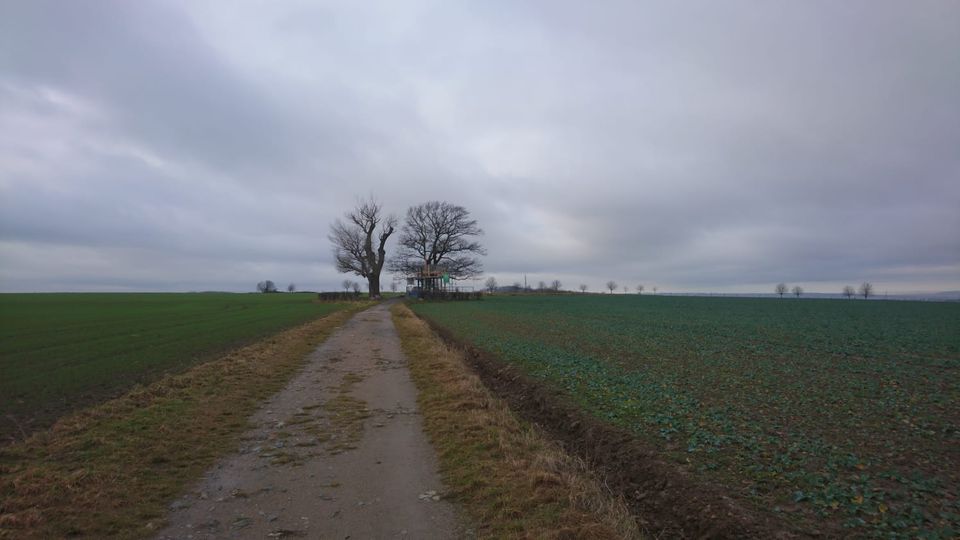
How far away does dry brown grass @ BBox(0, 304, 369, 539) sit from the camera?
4.76 metres

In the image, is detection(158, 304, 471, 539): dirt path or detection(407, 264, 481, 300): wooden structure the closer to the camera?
detection(158, 304, 471, 539): dirt path

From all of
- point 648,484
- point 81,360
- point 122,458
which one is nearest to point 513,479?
point 648,484

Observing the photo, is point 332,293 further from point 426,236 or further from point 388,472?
point 388,472

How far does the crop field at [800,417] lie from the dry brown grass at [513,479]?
5.29 feet

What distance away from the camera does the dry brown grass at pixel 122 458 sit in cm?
476

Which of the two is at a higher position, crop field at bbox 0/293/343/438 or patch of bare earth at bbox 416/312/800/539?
crop field at bbox 0/293/343/438

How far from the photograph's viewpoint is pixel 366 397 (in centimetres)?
1077

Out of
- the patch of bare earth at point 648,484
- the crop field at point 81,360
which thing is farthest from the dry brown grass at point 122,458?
the patch of bare earth at point 648,484

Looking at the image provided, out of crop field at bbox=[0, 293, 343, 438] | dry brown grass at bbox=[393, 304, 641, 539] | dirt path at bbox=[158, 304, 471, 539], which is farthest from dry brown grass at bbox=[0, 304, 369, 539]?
dry brown grass at bbox=[393, 304, 641, 539]

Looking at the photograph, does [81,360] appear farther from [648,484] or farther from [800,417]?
[800,417]

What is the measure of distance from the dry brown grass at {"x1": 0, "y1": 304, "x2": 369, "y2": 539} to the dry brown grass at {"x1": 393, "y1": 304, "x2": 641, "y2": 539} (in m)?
3.40

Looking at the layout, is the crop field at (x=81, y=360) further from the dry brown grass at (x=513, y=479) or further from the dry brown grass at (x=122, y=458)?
the dry brown grass at (x=513, y=479)

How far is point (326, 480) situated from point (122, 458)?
3196mm

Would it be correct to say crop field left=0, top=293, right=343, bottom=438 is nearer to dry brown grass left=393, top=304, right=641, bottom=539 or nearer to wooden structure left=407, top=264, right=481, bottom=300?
dry brown grass left=393, top=304, right=641, bottom=539
